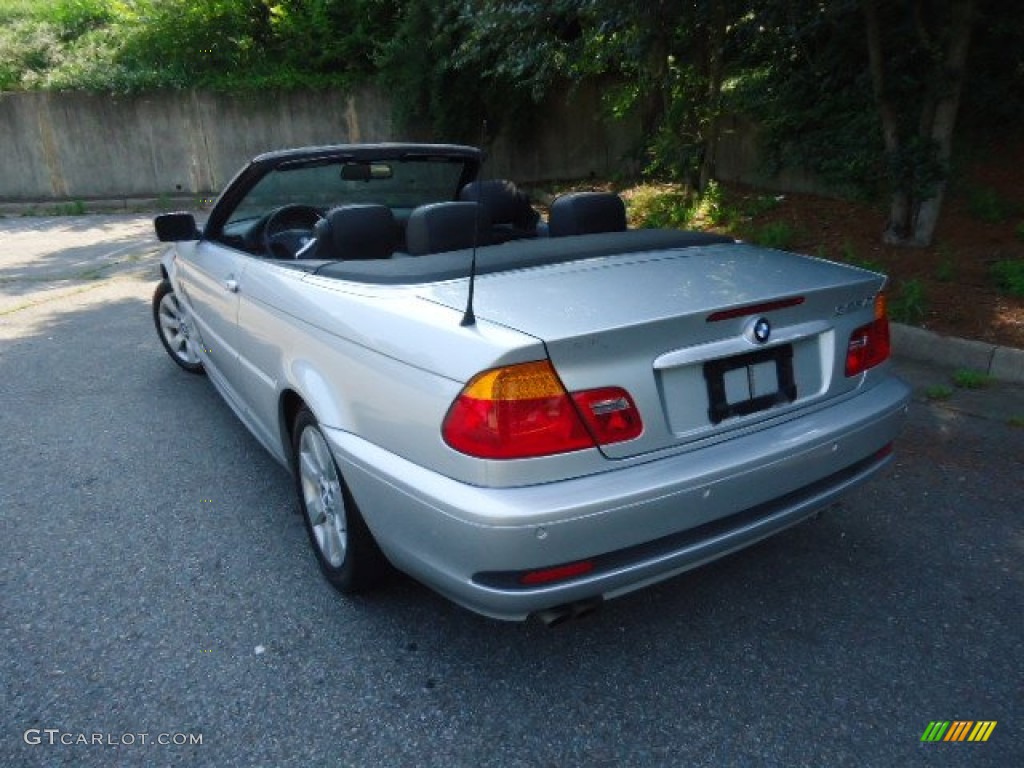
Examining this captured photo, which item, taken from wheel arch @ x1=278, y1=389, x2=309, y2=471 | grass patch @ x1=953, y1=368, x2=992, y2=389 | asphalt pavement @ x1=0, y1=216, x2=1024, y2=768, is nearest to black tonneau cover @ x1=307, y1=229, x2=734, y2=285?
wheel arch @ x1=278, y1=389, x2=309, y2=471

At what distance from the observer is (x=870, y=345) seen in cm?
274

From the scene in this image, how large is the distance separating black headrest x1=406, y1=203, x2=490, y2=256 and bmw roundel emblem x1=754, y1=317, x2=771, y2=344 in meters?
1.20

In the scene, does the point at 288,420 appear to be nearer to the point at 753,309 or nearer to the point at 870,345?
the point at 753,309

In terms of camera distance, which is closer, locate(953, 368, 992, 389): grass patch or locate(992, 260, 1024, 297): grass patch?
locate(953, 368, 992, 389): grass patch

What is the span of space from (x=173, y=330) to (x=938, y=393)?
493 cm

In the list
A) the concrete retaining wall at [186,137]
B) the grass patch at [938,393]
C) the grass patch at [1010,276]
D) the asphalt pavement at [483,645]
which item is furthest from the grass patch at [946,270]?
the concrete retaining wall at [186,137]

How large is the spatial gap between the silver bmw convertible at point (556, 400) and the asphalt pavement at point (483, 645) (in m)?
0.33

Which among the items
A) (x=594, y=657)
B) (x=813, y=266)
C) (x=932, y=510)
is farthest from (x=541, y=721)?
(x=932, y=510)

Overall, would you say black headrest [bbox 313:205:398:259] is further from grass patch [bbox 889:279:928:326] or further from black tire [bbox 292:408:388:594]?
grass patch [bbox 889:279:928:326]

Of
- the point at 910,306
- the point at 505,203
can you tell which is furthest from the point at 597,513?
the point at 910,306

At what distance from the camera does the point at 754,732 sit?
6.95ft

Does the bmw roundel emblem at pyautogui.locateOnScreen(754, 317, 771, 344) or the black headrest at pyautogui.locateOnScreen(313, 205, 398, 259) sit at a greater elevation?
the black headrest at pyautogui.locateOnScreen(313, 205, 398, 259)

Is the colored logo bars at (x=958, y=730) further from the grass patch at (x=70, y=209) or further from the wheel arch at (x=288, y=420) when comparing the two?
the grass patch at (x=70, y=209)

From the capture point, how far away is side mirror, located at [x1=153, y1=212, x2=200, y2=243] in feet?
13.4
